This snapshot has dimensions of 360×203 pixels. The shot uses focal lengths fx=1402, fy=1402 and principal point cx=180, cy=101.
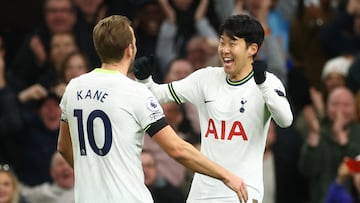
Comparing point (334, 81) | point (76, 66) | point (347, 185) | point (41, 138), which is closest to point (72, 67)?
point (76, 66)

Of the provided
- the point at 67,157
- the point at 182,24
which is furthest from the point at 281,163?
the point at 67,157

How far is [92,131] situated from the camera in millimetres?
8805

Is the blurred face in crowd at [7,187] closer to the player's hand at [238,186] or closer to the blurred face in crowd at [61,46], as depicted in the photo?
the blurred face in crowd at [61,46]

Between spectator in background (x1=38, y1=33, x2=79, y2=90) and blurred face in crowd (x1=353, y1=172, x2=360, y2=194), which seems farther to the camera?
spectator in background (x1=38, y1=33, x2=79, y2=90)

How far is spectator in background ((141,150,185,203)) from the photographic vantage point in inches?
501

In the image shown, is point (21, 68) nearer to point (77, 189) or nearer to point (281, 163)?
point (281, 163)

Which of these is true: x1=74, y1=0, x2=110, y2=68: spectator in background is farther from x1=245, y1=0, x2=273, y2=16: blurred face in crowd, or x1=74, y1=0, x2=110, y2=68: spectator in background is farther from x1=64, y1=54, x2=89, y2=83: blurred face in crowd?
x1=245, y1=0, x2=273, y2=16: blurred face in crowd

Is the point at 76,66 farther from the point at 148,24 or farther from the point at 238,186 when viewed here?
the point at 238,186

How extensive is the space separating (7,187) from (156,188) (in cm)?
155

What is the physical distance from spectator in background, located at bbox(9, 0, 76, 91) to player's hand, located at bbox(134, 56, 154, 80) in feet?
14.3

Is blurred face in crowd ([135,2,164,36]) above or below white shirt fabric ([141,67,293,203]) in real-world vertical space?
above

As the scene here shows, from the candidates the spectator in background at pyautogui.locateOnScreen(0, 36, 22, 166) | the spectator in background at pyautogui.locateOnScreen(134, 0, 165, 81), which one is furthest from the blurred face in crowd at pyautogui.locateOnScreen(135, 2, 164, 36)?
the spectator in background at pyautogui.locateOnScreen(0, 36, 22, 166)

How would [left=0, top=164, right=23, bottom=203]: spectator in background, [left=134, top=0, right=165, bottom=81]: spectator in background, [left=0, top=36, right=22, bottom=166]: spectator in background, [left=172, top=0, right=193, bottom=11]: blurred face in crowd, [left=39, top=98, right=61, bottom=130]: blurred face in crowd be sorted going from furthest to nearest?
[left=172, top=0, right=193, bottom=11]: blurred face in crowd → [left=134, top=0, right=165, bottom=81]: spectator in background → [left=39, top=98, right=61, bottom=130]: blurred face in crowd → [left=0, top=36, right=22, bottom=166]: spectator in background → [left=0, top=164, right=23, bottom=203]: spectator in background

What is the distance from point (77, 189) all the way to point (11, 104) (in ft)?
13.5
